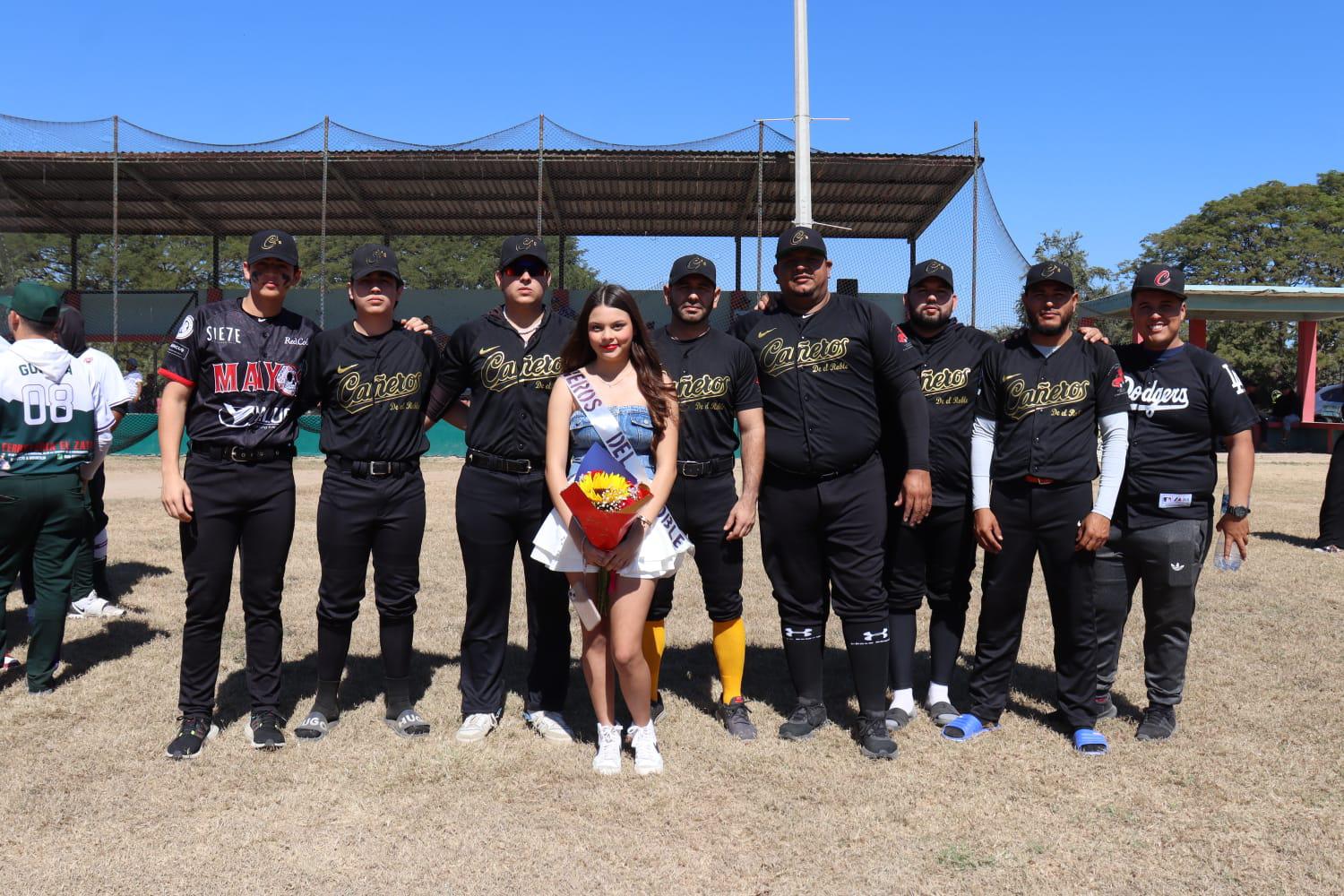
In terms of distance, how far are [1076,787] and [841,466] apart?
149 centimetres

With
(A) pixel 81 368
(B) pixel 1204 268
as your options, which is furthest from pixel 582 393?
(B) pixel 1204 268

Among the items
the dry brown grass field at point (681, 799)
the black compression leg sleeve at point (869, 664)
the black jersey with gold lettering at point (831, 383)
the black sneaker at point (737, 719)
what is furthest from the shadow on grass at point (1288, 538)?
the black sneaker at point (737, 719)

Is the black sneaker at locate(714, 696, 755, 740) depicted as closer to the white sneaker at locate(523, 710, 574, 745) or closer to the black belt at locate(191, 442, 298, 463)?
the white sneaker at locate(523, 710, 574, 745)

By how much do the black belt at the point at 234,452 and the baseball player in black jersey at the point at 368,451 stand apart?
24 centimetres

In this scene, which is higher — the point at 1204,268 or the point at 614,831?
the point at 1204,268

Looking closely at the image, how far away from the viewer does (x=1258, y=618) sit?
6191mm

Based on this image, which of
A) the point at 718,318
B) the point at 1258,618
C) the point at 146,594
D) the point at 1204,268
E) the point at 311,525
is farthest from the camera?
the point at 1204,268

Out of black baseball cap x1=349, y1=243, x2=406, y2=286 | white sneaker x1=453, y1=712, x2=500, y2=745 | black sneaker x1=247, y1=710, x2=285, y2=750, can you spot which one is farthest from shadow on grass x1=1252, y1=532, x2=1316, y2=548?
black sneaker x1=247, y1=710, x2=285, y2=750

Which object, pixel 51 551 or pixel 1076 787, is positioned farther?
pixel 51 551

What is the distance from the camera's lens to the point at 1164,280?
3.97 meters

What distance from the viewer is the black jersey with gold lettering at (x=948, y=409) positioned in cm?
431

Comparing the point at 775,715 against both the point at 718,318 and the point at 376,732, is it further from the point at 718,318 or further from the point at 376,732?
the point at 718,318

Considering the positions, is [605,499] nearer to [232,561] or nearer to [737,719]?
[737,719]

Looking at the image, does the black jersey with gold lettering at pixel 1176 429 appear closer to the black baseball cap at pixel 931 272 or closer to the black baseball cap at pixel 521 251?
the black baseball cap at pixel 931 272
